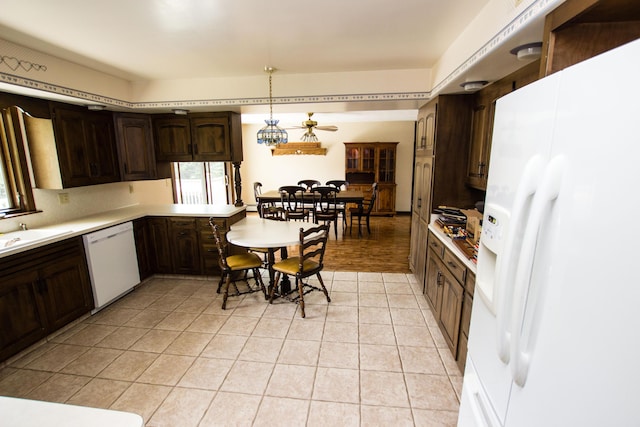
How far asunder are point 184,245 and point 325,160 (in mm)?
4892

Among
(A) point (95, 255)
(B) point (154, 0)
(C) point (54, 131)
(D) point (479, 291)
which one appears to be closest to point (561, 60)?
(D) point (479, 291)

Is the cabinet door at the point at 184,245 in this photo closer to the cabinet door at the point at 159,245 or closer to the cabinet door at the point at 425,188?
the cabinet door at the point at 159,245

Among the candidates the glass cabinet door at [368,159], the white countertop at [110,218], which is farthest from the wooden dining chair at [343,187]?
the white countertop at [110,218]

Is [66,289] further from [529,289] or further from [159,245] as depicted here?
[529,289]

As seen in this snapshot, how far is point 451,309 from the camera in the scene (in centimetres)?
220

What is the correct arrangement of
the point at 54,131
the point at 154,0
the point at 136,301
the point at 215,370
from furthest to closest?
the point at 136,301, the point at 54,131, the point at 215,370, the point at 154,0

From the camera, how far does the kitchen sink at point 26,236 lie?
7.57 ft

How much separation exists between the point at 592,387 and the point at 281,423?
1630mm

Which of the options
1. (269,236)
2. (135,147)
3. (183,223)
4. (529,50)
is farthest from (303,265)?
(135,147)

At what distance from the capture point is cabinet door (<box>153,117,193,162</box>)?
12.2 ft

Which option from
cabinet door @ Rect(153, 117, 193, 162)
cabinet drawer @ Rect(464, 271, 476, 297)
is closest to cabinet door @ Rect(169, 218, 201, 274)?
cabinet door @ Rect(153, 117, 193, 162)

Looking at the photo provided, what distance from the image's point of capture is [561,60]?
1192mm

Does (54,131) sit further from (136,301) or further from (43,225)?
(136,301)

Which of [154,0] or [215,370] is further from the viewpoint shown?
[215,370]
